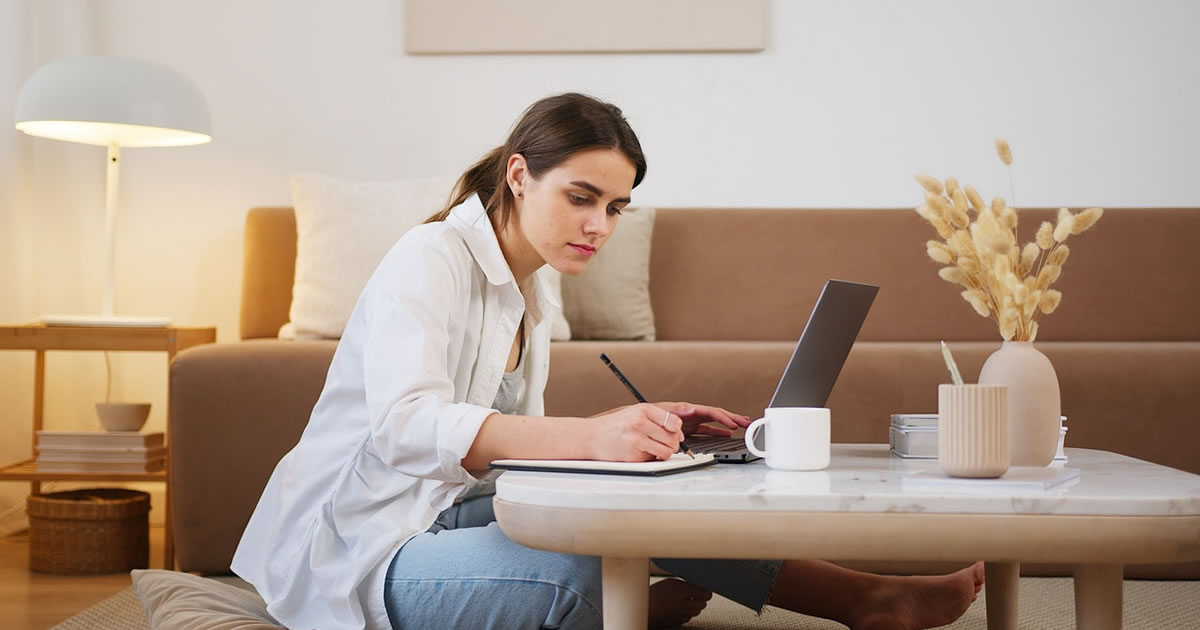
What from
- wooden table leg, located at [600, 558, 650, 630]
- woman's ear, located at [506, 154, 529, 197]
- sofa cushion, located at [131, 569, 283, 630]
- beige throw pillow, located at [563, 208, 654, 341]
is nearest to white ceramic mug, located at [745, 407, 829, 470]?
wooden table leg, located at [600, 558, 650, 630]

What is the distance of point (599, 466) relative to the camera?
3.72 ft

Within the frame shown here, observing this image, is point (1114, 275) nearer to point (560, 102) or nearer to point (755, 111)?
point (755, 111)

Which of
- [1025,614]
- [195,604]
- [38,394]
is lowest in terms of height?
[1025,614]

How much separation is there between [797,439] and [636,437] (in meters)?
0.19

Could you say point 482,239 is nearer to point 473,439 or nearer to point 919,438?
point 473,439

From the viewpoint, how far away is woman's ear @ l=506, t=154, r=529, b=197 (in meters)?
1.53

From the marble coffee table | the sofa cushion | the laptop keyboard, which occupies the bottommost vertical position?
the sofa cushion

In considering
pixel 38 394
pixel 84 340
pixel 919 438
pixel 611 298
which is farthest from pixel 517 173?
pixel 38 394

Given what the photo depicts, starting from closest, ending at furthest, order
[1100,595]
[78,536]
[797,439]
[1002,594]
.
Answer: [1100,595] → [797,439] → [1002,594] → [78,536]

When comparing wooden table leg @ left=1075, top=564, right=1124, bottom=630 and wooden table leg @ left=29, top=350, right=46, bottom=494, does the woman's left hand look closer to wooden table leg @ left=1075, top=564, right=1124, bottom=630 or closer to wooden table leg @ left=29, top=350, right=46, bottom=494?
wooden table leg @ left=1075, top=564, right=1124, bottom=630

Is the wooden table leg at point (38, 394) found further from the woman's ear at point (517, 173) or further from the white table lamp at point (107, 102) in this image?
the woman's ear at point (517, 173)

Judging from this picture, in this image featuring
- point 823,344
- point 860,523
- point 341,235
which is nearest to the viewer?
point 860,523

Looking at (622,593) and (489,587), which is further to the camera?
(489,587)

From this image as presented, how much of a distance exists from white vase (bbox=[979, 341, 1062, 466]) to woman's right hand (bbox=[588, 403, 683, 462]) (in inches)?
15.9
